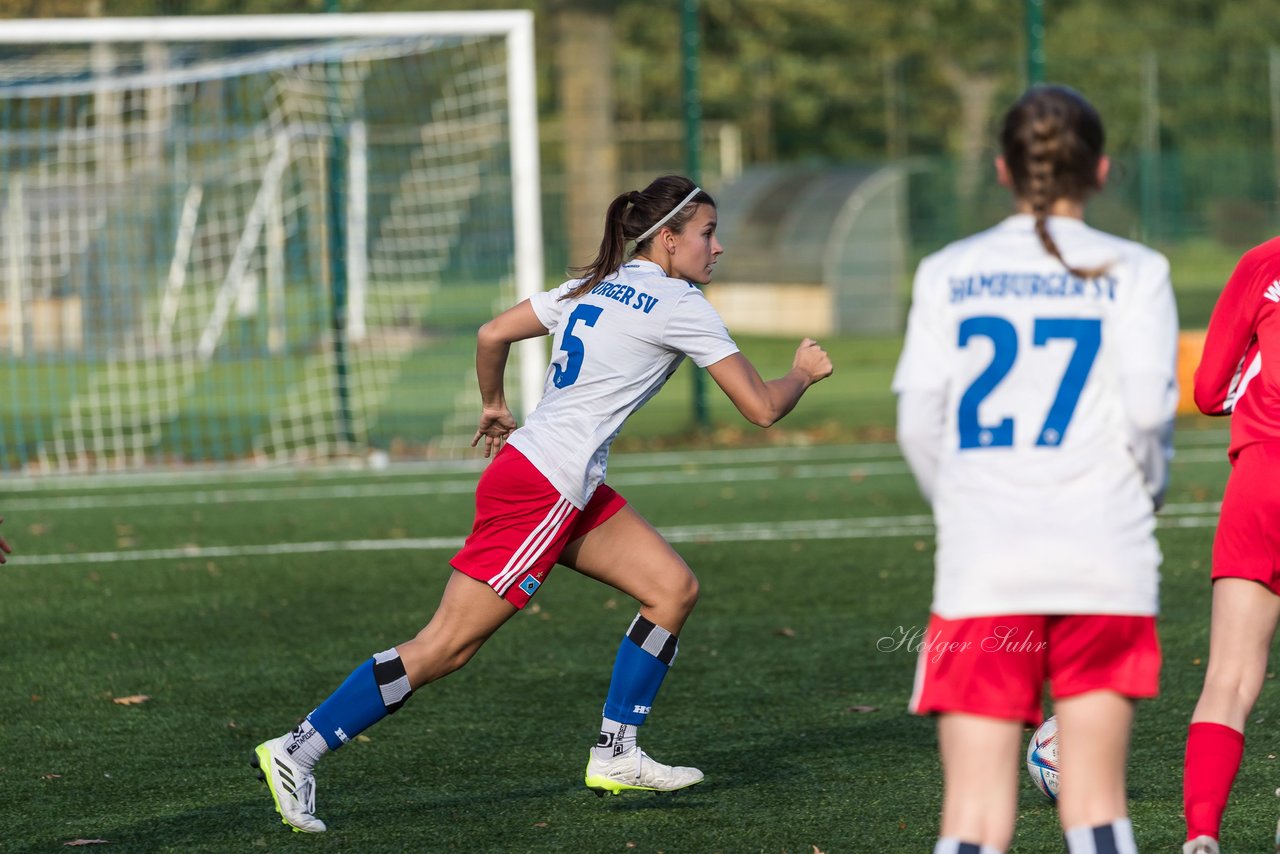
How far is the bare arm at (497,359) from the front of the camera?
4.99 m

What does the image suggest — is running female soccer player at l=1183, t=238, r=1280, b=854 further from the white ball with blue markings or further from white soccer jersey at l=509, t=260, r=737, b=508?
white soccer jersey at l=509, t=260, r=737, b=508

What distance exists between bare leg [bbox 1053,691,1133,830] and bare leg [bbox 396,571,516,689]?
Result: 1986 mm

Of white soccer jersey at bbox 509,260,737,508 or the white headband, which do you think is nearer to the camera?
white soccer jersey at bbox 509,260,737,508

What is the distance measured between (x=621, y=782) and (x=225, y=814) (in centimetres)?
116

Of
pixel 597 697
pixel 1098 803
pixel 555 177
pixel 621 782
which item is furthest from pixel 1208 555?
pixel 555 177

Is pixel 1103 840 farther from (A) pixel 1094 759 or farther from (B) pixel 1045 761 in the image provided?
(B) pixel 1045 761

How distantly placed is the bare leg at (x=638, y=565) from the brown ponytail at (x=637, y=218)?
719mm

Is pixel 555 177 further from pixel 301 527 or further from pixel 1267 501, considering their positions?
pixel 1267 501

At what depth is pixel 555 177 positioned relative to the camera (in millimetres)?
32656

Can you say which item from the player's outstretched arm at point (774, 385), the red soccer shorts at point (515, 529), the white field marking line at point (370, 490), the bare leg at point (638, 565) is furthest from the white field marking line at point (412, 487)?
the player's outstretched arm at point (774, 385)

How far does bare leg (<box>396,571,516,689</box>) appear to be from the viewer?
4742mm

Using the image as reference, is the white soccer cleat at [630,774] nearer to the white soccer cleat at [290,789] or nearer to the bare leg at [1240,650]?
the white soccer cleat at [290,789]

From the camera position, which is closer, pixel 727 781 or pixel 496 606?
pixel 496 606

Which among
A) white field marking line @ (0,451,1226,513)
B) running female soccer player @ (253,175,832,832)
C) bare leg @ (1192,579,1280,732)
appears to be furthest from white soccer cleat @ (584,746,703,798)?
white field marking line @ (0,451,1226,513)
